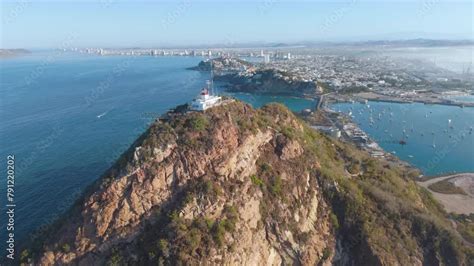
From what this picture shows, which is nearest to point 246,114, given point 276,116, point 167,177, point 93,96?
point 276,116

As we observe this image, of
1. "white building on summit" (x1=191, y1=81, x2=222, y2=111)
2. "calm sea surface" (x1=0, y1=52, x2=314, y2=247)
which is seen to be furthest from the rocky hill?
"calm sea surface" (x1=0, y1=52, x2=314, y2=247)

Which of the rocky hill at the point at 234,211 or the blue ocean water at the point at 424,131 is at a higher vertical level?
the rocky hill at the point at 234,211

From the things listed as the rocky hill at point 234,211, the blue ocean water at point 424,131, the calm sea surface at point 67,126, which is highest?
the rocky hill at point 234,211

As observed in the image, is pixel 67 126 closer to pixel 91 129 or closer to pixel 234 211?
pixel 91 129

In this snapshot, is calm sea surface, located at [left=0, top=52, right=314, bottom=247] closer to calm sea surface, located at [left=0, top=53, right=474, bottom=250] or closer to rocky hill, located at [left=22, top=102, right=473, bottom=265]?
calm sea surface, located at [left=0, top=53, right=474, bottom=250]

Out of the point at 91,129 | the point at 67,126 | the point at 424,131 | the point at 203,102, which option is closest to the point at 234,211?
the point at 203,102

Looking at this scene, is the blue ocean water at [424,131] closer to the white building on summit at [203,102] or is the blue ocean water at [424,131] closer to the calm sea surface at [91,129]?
the calm sea surface at [91,129]

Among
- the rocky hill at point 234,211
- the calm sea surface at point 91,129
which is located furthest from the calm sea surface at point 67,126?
the rocky hill at point 234,211
